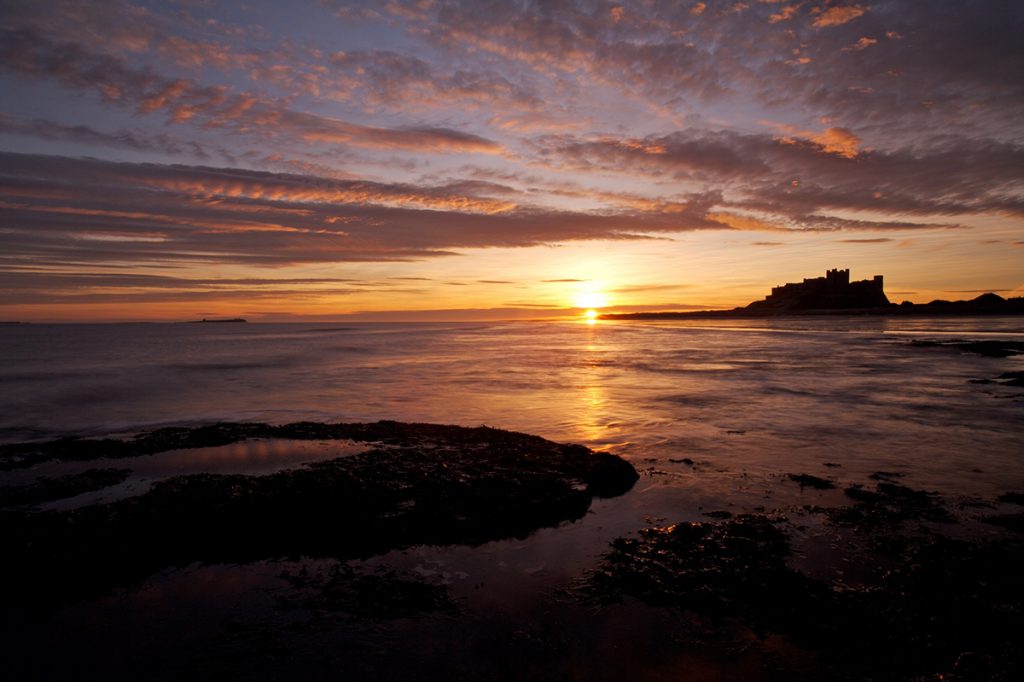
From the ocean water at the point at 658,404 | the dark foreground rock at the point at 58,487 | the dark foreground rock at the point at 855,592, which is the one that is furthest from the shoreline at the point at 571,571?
the ocean water at the point at 658,404

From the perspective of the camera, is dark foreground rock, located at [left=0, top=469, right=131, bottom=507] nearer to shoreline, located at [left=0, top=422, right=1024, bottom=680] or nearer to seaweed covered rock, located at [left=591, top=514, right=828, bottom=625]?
shoreline, located at [left=0, top=422, right=1024, bottom=680]

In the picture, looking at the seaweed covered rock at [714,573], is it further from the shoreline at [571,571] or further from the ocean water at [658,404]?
the ocean water at [658,404]

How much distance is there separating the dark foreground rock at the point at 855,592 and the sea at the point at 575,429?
0.61 metres

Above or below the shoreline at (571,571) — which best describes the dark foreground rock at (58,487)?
below

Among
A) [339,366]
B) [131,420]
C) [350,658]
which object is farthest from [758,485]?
[339,366]

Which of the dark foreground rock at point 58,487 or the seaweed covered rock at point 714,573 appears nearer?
the seaweed covered rock at point 714,573

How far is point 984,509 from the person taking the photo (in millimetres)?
7715

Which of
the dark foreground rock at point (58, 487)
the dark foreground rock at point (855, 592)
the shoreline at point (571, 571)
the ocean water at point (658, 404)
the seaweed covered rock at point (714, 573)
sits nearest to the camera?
the dark foreground rock at point (855, 592)

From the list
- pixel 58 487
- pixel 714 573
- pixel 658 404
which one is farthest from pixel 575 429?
pixel 58 487

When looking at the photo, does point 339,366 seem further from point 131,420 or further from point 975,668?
point 975,668

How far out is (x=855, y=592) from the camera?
17.8 feet

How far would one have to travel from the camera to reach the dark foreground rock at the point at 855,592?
4.45m

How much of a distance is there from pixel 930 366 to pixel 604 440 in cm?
2529

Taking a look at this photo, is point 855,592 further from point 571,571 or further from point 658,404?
point 658,404
